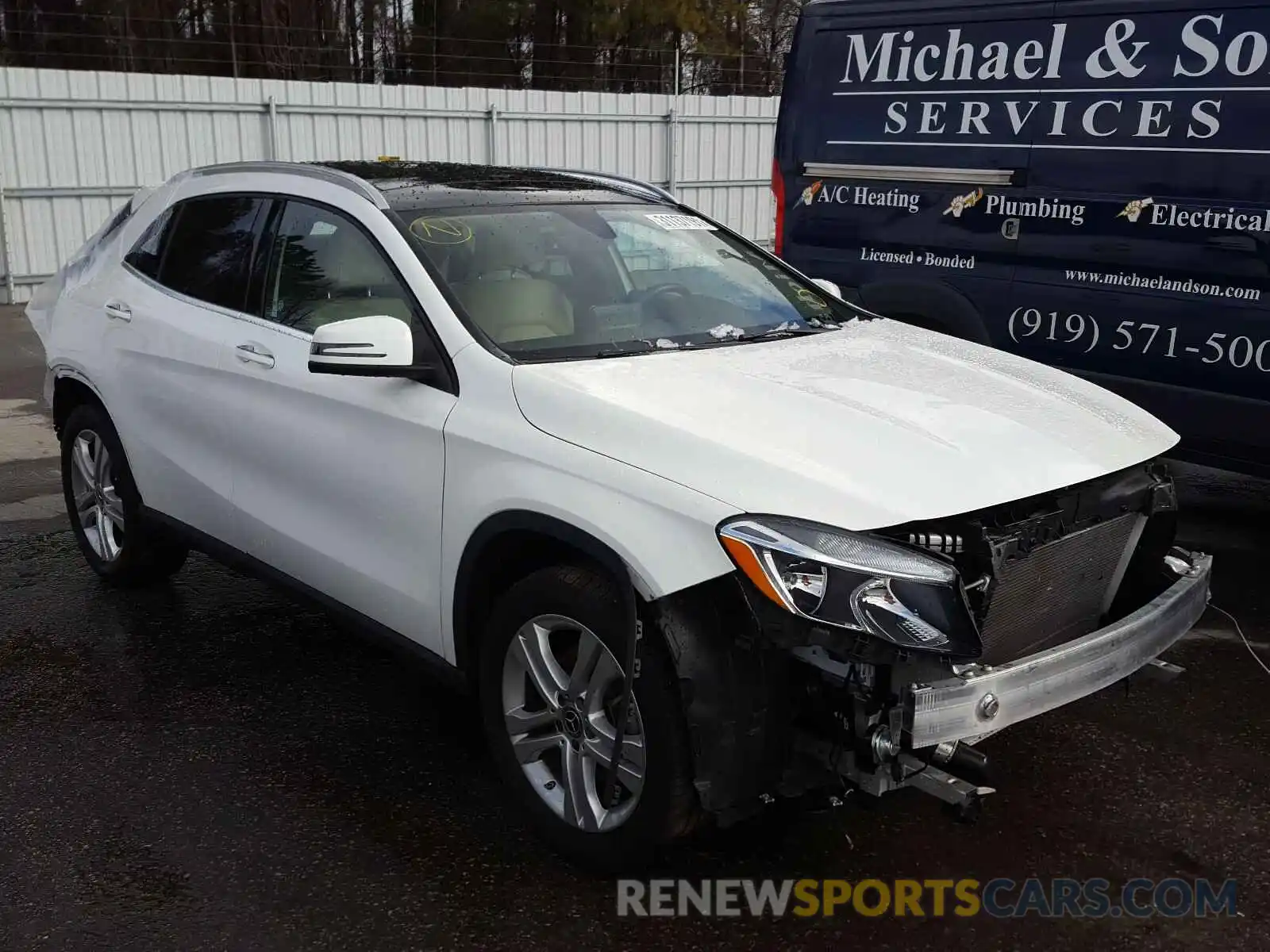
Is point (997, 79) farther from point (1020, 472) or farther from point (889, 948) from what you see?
point (889, 948)

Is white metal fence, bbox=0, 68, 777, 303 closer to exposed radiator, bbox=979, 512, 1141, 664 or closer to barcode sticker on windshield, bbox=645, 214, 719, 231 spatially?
barcode sticker on windshield, bbox=645, 214, 719, 231

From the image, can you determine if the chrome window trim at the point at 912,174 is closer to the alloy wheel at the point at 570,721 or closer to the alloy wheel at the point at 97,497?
the alloy wheel at the point at 570,721

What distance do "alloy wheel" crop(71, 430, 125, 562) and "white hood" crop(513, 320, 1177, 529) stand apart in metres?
2.65

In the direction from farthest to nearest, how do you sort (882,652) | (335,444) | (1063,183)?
1. (1063,183)
2. (335,444)
3. (882,652)

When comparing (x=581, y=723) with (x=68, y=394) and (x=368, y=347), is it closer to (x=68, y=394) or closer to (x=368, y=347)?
(x=368, y=347)

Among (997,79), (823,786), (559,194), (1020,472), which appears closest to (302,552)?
(559,194)

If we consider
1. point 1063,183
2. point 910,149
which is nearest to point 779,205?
point 910,149

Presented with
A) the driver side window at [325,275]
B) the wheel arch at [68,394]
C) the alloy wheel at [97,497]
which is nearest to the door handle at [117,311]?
the wheel arch at [68,394]

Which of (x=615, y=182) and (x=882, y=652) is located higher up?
(x=615, y=182)

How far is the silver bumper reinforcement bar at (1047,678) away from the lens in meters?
2.62

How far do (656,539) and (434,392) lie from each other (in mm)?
932

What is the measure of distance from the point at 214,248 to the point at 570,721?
94.4 inches

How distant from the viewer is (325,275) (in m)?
3.97

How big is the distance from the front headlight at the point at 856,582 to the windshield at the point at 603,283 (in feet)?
3.37
